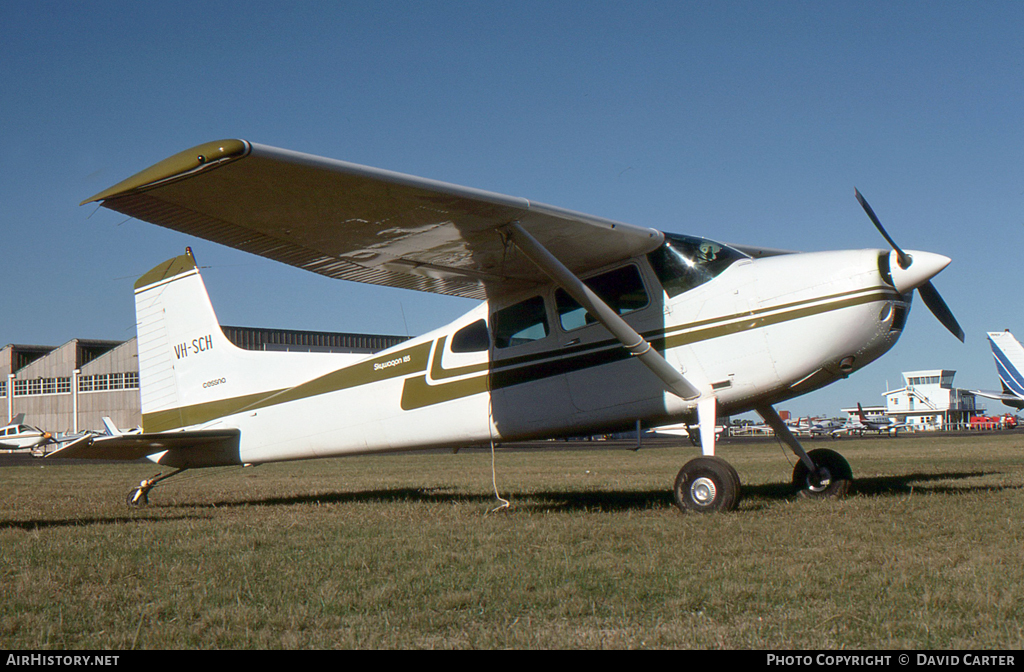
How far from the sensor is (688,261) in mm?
8125

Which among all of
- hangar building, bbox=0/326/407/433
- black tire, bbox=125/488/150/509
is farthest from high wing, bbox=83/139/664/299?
hangar building, bbox=0/326/407/433

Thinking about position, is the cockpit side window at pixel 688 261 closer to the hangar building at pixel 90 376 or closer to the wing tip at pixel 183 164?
the wing tip at pixel 183 164

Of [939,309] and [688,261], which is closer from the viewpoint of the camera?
[688,261]

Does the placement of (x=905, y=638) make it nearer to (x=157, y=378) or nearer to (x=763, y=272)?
(x=763, y=272)

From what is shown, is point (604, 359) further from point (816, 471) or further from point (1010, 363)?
point (1010, 363)

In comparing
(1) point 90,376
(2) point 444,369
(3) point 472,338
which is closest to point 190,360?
(2) point 444,369

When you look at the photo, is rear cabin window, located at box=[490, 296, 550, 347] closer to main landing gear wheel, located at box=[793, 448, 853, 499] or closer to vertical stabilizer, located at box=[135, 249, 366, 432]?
vertical stabilizer, located at box=[135, 249, 366, 432]

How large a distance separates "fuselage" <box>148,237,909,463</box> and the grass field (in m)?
1.11

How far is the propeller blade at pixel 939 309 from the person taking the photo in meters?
8.64

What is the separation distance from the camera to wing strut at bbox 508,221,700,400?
24.5 ft

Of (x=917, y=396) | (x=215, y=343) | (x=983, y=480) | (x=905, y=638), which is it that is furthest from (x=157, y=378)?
(x=917, y=396)

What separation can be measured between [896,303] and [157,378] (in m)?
9.72

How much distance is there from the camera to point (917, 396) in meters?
120

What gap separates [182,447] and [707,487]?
7.08 m
